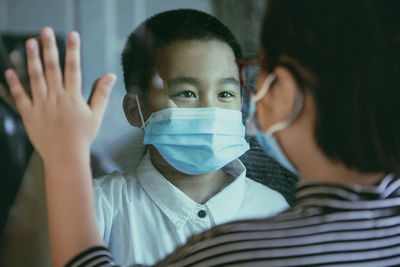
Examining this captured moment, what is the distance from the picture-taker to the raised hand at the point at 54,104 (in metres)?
0.69

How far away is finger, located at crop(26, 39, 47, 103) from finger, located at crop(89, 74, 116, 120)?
8 cm

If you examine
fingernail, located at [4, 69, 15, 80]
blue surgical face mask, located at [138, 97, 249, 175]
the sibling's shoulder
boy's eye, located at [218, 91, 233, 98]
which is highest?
fingernail, located at [4, 69, 15, 80]

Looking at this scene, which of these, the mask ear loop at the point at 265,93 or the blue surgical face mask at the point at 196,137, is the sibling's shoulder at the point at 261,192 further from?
the mask ear loop at the point at 265,93

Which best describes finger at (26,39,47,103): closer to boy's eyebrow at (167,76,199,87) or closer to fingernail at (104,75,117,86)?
fingernail at (104,75,117,86)

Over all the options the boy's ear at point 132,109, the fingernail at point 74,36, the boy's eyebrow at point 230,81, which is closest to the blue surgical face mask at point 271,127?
the boy's eyebrow at point 230,81

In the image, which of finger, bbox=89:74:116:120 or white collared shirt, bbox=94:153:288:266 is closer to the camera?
finger, bbox=89:74:116:120

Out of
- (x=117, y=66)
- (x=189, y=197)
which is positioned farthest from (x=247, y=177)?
(x=117, y=66)

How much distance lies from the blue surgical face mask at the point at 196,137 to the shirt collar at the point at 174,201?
47 mm

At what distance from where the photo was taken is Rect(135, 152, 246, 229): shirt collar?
0.89 metres

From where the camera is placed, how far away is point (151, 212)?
2.91ft

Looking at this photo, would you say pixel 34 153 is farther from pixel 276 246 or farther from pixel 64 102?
pixel 276 246

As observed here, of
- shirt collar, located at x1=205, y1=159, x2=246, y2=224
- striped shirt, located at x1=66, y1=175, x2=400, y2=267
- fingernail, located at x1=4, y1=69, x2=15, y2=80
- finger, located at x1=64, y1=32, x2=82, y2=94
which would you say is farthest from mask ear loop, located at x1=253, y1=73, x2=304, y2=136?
fingernail, located at x1=4, y1=69, x2=15, y2=80

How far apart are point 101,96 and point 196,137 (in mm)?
279

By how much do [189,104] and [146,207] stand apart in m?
0.24
